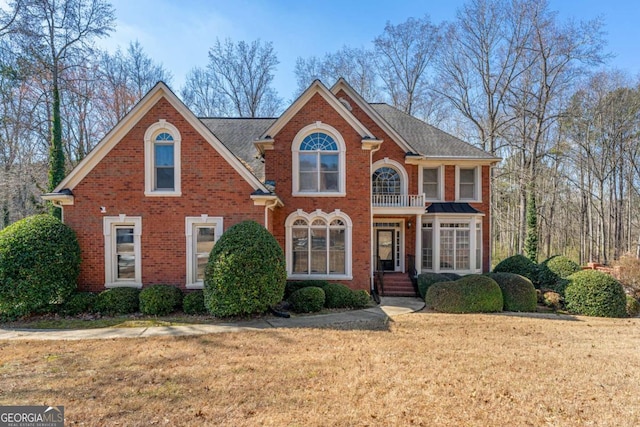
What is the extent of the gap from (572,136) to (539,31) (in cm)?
796

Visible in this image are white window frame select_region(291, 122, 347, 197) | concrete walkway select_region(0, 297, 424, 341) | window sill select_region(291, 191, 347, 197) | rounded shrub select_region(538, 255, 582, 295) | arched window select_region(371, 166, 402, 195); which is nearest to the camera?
concrete walkway select_region(0, 297, 424, 341)

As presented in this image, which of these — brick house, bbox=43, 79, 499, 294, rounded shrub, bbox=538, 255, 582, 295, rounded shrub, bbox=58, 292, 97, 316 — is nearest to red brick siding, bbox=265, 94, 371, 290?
brick house, bbox=43, 79, 499, 294

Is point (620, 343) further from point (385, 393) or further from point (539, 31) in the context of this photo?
point (539, 31)

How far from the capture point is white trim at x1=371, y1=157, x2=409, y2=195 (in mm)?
14828

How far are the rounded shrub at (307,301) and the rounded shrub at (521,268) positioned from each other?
31.2ft

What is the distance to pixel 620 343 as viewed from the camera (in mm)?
7715

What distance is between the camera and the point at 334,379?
519cm

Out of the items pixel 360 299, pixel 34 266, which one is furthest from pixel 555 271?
pixel 34 266

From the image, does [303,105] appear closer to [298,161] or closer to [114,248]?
[298,161]

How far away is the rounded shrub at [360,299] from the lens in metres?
10.6

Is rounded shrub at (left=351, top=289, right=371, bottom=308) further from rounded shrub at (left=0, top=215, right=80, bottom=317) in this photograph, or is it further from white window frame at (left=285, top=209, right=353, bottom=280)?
rounded shrub at (left=0, top=215, right=80, bottom=317)

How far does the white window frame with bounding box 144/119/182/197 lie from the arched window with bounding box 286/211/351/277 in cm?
412

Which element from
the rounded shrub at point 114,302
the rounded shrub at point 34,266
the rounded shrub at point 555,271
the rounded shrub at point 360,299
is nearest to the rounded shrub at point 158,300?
the rounded shrub at point 114,302

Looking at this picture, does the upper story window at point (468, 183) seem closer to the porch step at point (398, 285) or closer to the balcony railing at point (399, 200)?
the balcony railing at point (399, 200)
